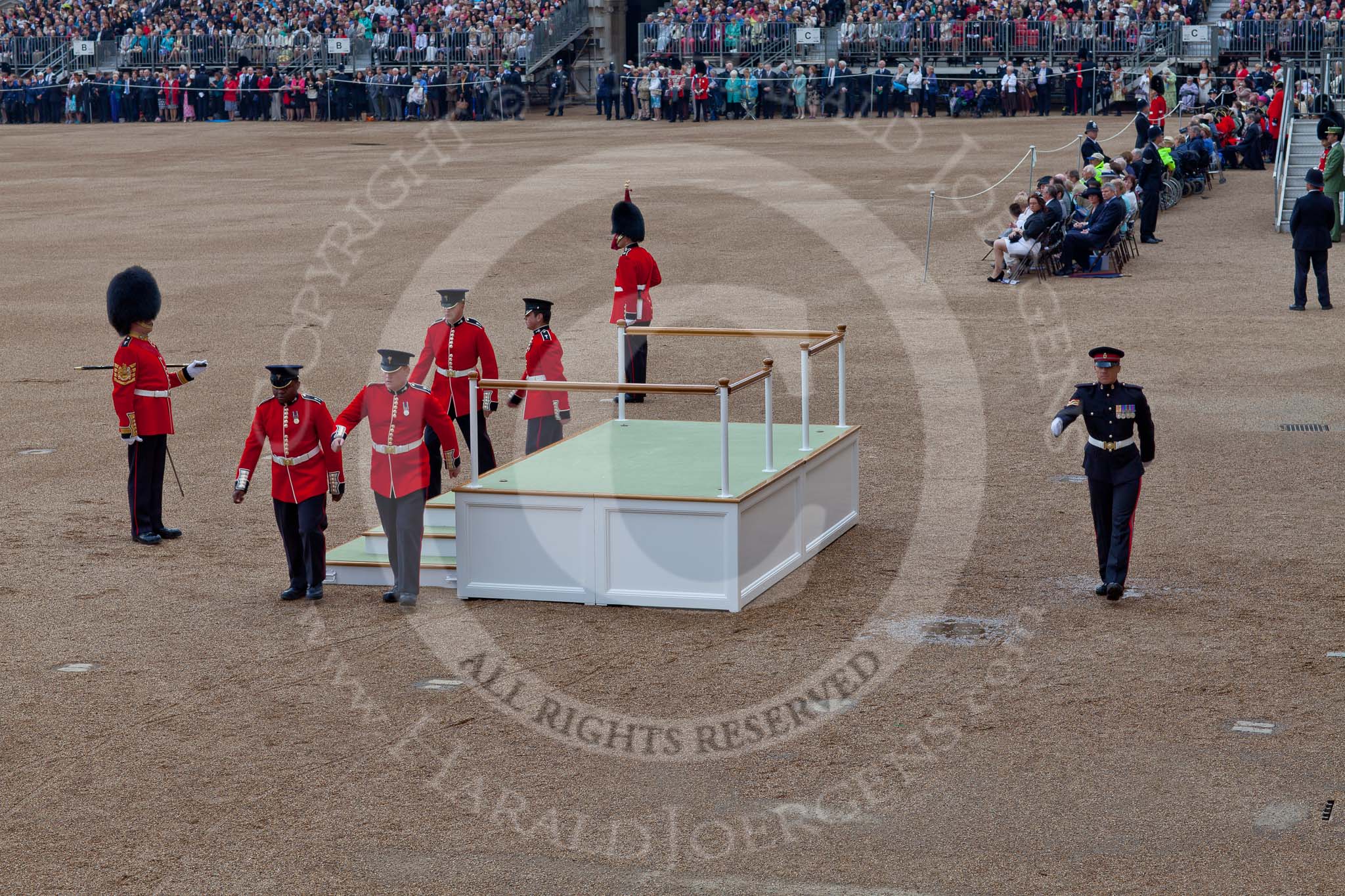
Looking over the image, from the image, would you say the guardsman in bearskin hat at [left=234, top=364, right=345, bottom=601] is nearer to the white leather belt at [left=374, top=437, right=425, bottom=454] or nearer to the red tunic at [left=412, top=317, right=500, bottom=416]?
the white leather belt at [left=374, top=437, right=425, bottom=454]

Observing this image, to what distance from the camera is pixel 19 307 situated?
65.9 feet

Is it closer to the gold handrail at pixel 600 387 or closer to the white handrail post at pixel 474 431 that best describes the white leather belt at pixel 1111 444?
the gold handrail at pixel 600 387

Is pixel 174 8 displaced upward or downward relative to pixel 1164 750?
upward

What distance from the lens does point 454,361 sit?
11.0 m

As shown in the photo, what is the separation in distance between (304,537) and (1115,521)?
15.0 ft

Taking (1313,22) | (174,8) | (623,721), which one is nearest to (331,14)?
(174,8)

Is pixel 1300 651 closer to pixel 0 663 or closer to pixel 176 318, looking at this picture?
pixel 0 663

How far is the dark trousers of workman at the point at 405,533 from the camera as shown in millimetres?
9258

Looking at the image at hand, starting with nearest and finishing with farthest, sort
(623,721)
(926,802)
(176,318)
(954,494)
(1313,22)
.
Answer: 1. (926,802)
2. (623,721)
3. (954,494)
4. (176,318)
5. (1313,22)

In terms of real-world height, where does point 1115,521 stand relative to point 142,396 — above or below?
below

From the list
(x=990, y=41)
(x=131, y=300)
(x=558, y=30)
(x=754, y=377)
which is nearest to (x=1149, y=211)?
(x=754, y=377)

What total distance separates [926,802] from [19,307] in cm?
1650

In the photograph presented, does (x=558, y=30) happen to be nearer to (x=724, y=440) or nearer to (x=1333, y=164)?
(x=1333, y=164)

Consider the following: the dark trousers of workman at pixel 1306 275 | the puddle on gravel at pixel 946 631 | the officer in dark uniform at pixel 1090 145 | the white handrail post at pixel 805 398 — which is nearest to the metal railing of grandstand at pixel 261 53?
the officer in dark uniform at pixel 1090 145
